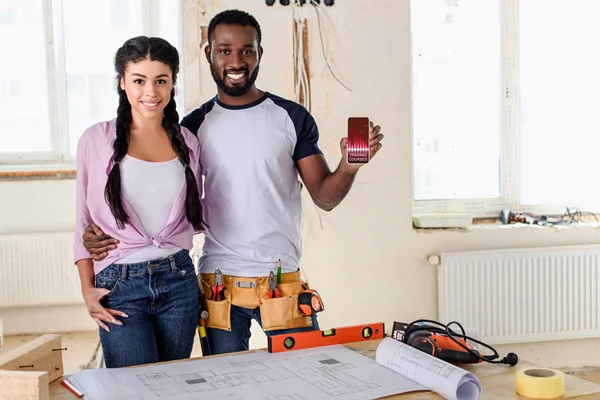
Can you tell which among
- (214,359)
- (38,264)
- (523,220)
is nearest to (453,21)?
(523,220)

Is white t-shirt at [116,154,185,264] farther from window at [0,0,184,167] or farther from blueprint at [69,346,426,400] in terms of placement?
window at [0,0,184,167]

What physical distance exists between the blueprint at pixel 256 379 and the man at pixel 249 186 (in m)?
0.35

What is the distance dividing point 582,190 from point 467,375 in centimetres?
300

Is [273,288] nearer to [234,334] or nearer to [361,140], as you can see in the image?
[234,334]

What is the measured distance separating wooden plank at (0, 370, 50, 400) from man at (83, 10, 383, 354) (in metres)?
0.70

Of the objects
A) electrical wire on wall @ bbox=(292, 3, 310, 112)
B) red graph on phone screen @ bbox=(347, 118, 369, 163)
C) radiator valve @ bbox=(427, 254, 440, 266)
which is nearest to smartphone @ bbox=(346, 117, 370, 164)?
red graph on phone screen @ bbox=(347, 118, 369, 163)

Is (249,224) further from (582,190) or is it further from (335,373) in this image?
(582,190)

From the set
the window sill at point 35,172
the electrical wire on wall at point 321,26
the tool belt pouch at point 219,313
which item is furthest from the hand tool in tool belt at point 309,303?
the window sill at point 35,172

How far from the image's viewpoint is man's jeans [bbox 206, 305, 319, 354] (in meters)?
1.98

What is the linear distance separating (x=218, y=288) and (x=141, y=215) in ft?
1.07

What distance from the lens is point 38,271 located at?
3.63m

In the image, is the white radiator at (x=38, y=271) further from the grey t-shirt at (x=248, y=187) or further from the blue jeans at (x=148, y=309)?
the blue jeans at (x=148, y=309)

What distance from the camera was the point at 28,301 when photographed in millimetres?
3641

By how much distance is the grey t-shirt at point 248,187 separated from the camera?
199cm
